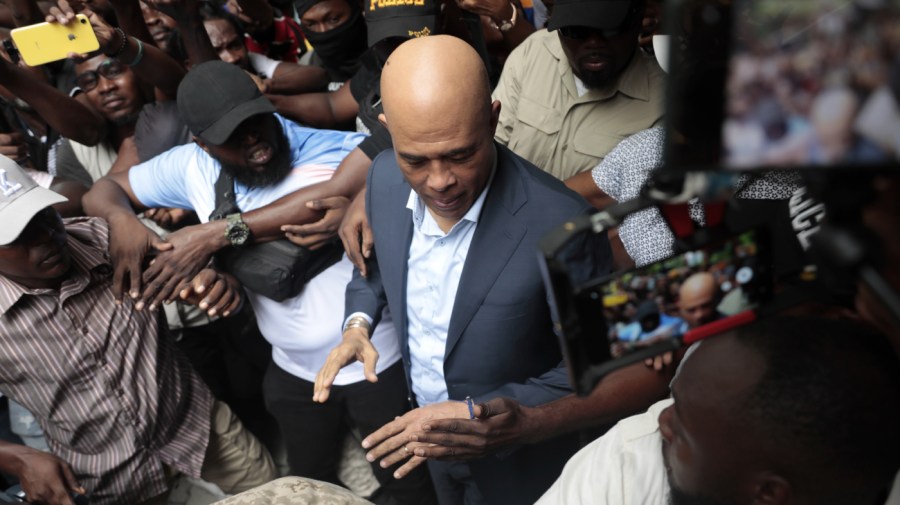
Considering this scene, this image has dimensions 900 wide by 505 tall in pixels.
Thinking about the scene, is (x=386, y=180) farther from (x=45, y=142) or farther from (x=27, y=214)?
(x=45, y=142)

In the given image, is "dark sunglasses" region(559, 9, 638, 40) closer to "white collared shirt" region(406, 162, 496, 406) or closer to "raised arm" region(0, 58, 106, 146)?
"white collared shirt" region(406, 162, 496, 406)

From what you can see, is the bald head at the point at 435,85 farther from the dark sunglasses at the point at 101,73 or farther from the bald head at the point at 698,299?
the dark sunglasses at the point at 101,73

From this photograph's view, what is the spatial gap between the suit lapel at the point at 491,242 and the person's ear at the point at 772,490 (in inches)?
34.0

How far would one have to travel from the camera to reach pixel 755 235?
0.99m

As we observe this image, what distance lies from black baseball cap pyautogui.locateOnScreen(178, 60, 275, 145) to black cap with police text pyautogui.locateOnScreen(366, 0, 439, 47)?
20.8 inches

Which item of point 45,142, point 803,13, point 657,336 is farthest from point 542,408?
point 45,142

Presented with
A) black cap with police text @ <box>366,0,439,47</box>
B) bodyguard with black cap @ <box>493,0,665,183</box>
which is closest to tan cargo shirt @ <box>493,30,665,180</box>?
bodyguard with black cap @ <box>493,0,665,183</box>

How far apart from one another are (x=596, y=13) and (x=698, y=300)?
150cm

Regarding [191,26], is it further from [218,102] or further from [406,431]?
[406,431]

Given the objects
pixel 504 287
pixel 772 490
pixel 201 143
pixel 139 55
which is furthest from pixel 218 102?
pixel 772 490

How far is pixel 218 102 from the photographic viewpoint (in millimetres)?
2420

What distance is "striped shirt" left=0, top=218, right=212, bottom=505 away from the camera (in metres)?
2.31

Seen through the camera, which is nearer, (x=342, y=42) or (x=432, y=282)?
(x=432, y=282)

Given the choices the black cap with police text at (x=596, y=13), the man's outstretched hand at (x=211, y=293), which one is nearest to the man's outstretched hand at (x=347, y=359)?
the man's outstretched hand at (x=211, y=293)
